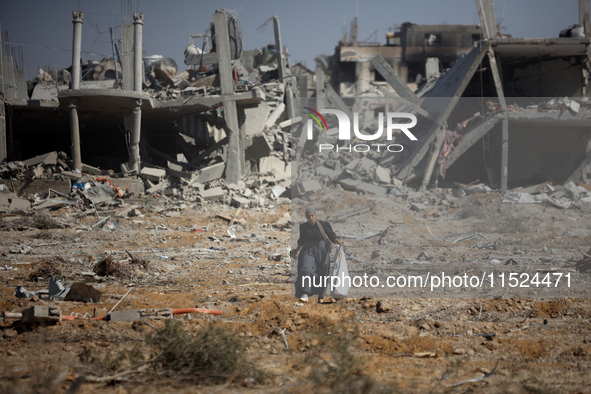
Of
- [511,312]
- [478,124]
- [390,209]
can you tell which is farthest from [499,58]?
[511,312]

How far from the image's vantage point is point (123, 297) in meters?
6.43

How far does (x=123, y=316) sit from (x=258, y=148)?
1315 centimetres

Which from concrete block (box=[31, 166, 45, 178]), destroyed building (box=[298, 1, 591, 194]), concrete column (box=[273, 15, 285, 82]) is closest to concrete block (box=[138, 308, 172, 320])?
concrete block (box=[31, 166, 45, 178])

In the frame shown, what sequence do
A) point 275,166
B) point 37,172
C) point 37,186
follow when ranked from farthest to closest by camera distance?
point 275,166 → point 37,172 → point 37,186

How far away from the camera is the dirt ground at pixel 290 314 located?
159 inches

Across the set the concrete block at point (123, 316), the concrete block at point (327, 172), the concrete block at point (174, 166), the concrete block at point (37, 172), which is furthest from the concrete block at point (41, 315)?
the concrete block at point (174, 166)

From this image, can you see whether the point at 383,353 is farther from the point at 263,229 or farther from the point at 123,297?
the point at 263,229

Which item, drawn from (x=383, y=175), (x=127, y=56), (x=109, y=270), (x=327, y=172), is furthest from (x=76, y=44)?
(x=109, y=270)

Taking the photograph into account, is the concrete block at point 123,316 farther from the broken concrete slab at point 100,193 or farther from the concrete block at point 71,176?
the concrete block at point 71,176

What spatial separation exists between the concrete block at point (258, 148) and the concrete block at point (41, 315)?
13102 mm

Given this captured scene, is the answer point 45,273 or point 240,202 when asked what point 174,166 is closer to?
point 240,202

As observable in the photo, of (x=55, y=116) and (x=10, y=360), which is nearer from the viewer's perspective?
(x=10, y=360)

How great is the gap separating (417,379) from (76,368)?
101 inches

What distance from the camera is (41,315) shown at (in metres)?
5.09
